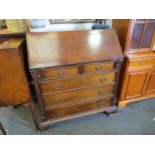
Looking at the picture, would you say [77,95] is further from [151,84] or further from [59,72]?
[151,84]

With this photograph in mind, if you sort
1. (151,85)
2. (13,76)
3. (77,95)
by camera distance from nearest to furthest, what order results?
(13,76) < (77,95) < (151,85)

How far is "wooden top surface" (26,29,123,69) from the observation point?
4.40 ft

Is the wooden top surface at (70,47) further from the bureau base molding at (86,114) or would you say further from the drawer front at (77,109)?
the bureau base molding at (86,114)

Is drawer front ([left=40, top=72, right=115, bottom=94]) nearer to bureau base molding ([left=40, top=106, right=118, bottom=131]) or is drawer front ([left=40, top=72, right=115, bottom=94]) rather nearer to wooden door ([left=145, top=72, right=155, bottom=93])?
bureau base molding ([left=40, top=106, right=118, bottom=131])

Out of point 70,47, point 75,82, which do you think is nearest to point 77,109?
point 75,82

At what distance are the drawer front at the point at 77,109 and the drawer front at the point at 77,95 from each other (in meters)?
0.10

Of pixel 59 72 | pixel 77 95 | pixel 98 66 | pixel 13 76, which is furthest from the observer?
pixel 77 95

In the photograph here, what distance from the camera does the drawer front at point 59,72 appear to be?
1344 millimetres

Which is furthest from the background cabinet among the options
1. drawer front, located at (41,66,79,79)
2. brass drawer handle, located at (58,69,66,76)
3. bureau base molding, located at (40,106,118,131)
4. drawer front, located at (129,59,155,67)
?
brass drawer handle, located at (58,69,66,76)

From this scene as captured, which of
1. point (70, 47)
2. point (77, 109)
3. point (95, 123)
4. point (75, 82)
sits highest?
point (70, 47)

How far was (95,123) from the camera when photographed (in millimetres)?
1852

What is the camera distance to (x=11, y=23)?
1.72 meters

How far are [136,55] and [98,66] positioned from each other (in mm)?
563
